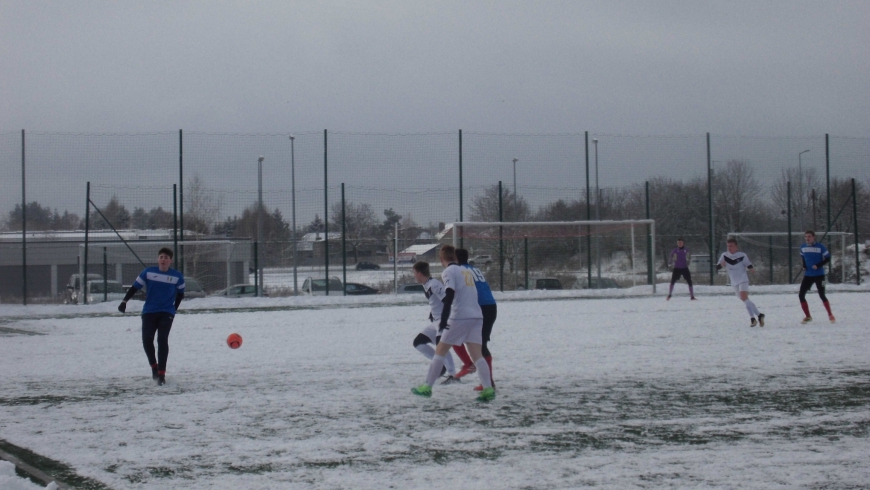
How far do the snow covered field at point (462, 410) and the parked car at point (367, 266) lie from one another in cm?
1029

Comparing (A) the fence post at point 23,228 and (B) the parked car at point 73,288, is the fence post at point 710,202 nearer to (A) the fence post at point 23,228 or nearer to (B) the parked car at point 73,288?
(B) the parked car at point 73,288

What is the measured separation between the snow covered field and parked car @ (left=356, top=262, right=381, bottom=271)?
1029 cm

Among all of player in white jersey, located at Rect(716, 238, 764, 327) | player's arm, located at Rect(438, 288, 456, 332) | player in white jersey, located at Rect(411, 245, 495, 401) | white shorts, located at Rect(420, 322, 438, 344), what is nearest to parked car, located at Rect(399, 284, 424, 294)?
player in white jersey, located at Rect(716, 238, 764, 327)

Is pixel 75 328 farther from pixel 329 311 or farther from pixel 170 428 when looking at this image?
pixel 170 428

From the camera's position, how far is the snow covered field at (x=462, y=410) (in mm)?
5172

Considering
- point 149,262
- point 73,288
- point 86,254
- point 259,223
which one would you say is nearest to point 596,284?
point 259,223

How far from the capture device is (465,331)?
7.56 metres

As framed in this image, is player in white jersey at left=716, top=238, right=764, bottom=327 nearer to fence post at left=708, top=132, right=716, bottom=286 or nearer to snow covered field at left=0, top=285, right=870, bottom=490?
snow covered field at left=0, top=285, right=870, bottom=490

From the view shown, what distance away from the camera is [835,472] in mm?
5012

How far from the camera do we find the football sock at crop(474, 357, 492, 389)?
24.7 feet

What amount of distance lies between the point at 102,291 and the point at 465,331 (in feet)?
66.4

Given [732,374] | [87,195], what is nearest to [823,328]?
[732,374]

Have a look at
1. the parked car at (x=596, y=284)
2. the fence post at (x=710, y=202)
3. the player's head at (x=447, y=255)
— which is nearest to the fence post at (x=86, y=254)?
the parked car at (x=596, y=284)

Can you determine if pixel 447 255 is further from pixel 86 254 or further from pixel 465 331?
pixel 86 254
